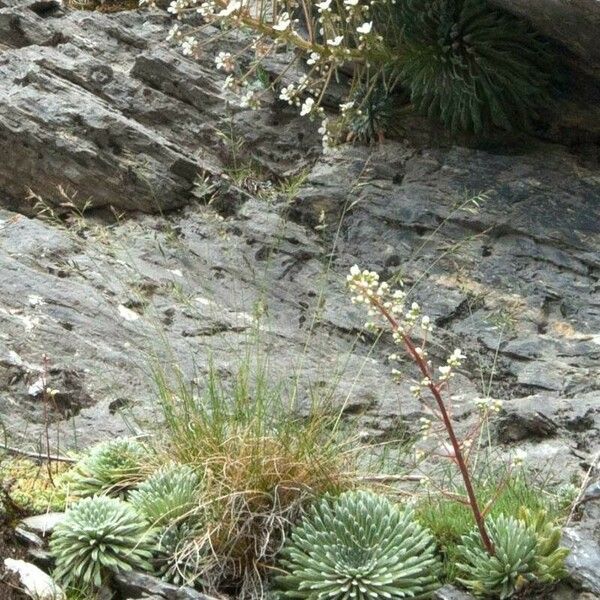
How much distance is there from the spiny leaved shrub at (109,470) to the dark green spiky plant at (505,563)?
Answer: 1.76 metres

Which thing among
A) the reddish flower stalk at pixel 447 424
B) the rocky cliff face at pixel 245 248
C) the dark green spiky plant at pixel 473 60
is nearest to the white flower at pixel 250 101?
the rocky cliff face at pixel 245 248

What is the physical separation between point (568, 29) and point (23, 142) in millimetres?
4228

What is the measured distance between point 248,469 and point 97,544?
2.55ft

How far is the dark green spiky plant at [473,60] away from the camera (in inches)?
313

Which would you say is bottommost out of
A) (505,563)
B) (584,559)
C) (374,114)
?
(505,563)

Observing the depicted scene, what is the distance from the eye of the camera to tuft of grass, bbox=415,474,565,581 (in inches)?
190

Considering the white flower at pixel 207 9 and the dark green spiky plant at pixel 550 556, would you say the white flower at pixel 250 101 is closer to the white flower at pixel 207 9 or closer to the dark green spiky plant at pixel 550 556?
the white flower at pixel 207 9

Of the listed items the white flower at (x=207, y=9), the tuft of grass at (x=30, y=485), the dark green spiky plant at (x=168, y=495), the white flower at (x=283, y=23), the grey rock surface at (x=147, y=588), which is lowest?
the tuft of grass at (x=30, y=485)

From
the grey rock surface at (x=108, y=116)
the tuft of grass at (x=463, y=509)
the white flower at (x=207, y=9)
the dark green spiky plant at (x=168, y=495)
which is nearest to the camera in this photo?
the tuft of grass at (x=463, y=509)

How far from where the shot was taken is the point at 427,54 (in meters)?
8.12

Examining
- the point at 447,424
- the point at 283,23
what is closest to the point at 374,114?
the point at 283,23

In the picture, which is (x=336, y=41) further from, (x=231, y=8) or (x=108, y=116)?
(x=108, y=116)

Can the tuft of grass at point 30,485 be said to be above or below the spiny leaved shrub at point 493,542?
below

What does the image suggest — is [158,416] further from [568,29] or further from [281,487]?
[568,29]
